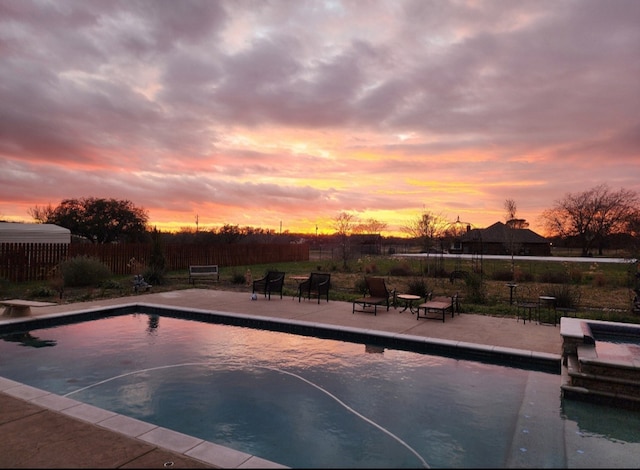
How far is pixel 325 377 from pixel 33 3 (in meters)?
10.7

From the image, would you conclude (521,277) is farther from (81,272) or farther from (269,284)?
(81,272)

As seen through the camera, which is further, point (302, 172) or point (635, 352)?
point (302, 172)

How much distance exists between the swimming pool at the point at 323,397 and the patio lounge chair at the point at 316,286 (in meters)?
3.42

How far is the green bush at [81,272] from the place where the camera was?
13.6m

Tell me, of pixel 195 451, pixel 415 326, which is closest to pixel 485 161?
pixel 415 326

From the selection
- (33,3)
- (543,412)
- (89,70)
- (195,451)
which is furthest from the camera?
(89,70)

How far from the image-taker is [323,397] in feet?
16.4

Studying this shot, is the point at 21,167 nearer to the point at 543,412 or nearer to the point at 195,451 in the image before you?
the point at 195,451

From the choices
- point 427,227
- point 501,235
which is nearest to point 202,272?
point 427,227

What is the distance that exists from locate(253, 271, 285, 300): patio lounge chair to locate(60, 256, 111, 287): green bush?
256 inches

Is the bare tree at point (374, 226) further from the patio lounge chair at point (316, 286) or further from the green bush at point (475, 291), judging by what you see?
the patio lounge chair at point (316, 286)

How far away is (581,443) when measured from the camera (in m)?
3.94

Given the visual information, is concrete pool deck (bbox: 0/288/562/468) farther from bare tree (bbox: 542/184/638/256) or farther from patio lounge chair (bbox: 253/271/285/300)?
bare tree (bbox: 542/184/638/256)

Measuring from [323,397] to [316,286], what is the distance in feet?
21.1
